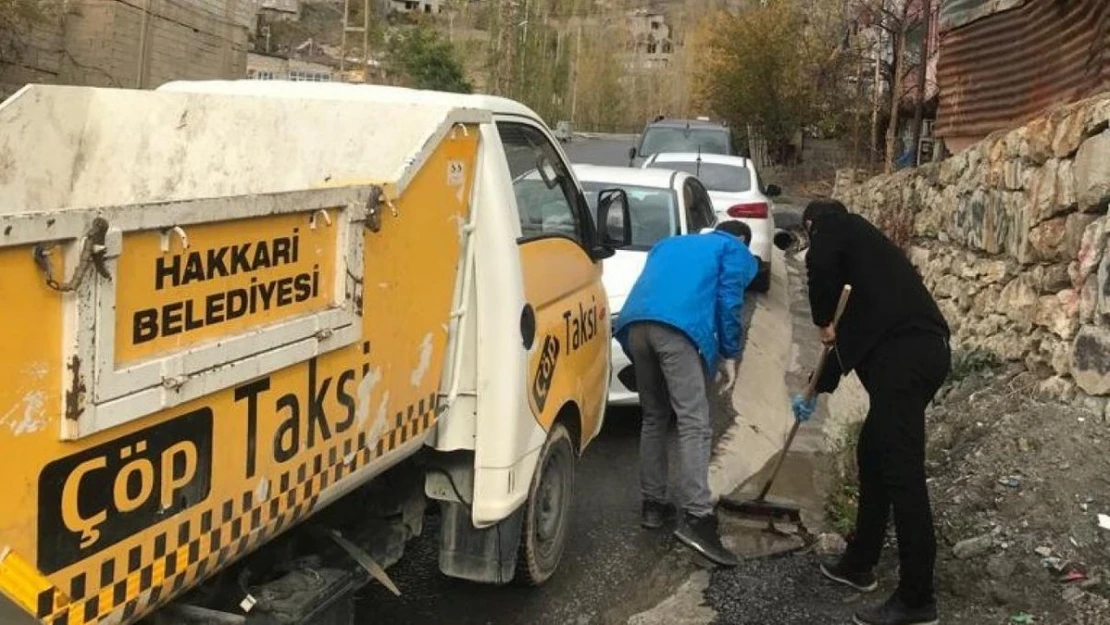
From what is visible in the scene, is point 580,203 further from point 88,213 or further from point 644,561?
point 88,213

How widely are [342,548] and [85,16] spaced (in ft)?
75.4

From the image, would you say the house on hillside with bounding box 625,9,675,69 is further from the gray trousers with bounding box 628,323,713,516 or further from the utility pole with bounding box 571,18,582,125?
the gray trousers with bounding box 628,323,713,516

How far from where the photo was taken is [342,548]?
138 inches

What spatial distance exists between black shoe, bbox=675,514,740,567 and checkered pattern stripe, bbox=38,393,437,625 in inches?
88.0

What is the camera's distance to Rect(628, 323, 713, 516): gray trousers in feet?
17.0

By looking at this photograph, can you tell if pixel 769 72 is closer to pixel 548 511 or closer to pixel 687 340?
pixel 687 340

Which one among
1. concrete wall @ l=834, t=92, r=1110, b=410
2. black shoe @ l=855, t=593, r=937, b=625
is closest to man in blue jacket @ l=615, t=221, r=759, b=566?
black shoe @ l=855, t=593, r=937, b=625

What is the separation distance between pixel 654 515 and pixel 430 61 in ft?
182

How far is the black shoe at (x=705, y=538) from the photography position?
4.99 metres

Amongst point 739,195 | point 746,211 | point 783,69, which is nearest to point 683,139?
point 739,195

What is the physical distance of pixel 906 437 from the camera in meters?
4.34

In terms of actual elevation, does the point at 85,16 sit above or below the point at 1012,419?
above

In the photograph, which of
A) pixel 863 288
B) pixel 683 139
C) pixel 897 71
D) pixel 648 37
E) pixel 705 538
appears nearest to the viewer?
pixel 863 288

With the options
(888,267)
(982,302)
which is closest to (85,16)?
(982,302)
